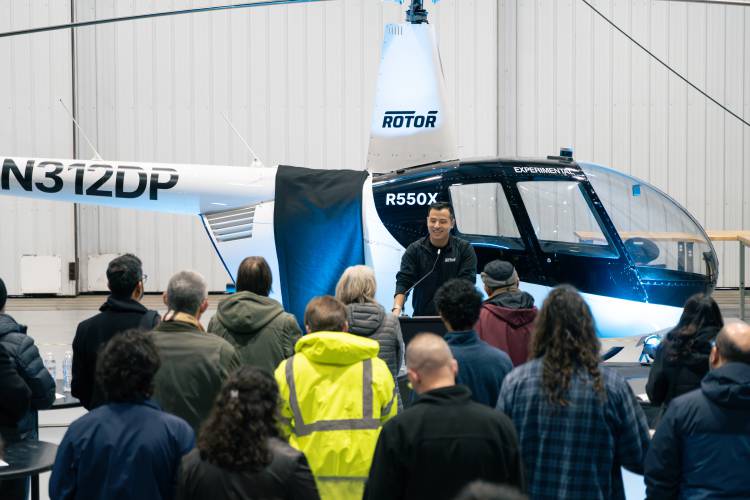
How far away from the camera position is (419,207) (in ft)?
28.5

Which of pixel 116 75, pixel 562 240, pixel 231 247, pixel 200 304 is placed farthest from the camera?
pixel 116 75

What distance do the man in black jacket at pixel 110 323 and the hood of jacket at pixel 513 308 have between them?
71.5 inches

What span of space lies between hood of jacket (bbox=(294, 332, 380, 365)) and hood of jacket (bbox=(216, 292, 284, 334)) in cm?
106

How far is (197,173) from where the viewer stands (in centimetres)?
923

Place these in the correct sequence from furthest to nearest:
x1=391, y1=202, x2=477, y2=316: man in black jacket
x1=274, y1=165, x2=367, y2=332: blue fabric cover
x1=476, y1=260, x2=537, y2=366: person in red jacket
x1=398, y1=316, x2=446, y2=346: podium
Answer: x1=274, y1=165, x2=367, y2=332: blue fabric cover
x1=391, y1=202, x2=477, y2=316: man in black jacket
x1=398, y1=316, x2=446, y2=346: podium
x1=476, y1=260, x2=537, y2=366: person in red jacket

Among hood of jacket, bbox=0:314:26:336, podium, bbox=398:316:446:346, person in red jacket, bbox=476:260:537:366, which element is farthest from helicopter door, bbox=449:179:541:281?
hood of jacket, bbox=0:314:26:336

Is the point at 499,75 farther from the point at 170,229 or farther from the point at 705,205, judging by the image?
the point at 170,229

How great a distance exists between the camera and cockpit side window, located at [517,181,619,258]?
336 inches

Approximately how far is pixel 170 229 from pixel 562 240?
10124 mm

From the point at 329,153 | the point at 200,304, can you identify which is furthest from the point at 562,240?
the point at 329,153

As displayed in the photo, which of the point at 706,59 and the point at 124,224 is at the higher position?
the point at 706,59

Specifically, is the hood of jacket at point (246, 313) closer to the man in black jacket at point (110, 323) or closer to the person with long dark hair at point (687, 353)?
the man in black jacket at point (110, 323)

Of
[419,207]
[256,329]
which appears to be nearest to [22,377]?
[256,329]

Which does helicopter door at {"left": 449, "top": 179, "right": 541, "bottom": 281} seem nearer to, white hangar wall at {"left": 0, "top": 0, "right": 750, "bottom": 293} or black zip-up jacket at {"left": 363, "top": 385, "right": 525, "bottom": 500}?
black zip-up jacket at {"left": 363, "top": 385, "right": 525, "bottom": 500}
